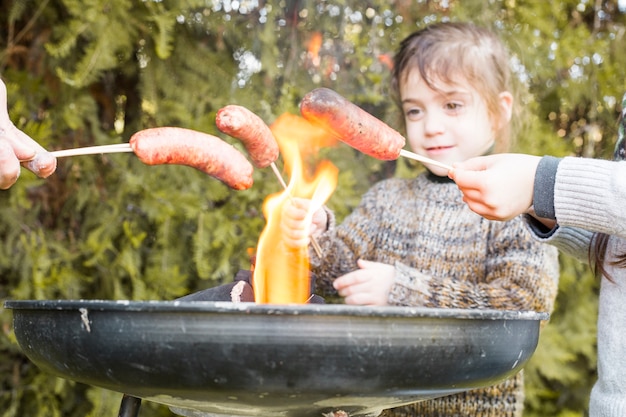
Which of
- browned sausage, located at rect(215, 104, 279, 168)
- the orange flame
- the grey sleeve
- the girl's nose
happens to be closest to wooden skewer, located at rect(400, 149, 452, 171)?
the grey sleeve

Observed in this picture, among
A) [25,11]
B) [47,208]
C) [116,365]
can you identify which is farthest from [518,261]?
[25,11]

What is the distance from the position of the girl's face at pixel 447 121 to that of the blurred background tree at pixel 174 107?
1.64 feet

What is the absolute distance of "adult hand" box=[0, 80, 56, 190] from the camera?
106 centimetres

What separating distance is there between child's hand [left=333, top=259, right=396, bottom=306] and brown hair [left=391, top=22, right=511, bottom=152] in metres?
0.55

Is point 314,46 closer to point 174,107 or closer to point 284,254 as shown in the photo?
point 174,107

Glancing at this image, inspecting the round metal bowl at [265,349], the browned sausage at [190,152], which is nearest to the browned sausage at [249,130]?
the browned sausage at [190,152]

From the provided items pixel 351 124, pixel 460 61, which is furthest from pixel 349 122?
pixel 460 61

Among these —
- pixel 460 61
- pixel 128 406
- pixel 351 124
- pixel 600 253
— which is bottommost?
pixel 128 406

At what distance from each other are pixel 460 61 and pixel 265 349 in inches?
48.4

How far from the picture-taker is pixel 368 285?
1587mm

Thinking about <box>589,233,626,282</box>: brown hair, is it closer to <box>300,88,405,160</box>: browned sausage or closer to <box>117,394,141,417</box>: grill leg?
<box>300,88,405,160</box>: browned sausage

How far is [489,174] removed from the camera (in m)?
1.21

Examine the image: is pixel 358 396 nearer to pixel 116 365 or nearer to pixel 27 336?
pixel 116 365

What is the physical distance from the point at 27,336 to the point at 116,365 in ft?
0.66
